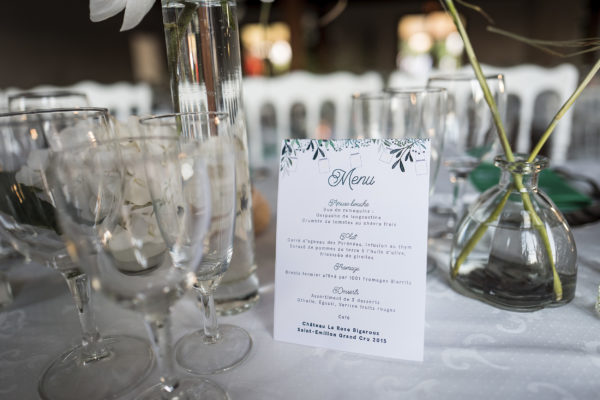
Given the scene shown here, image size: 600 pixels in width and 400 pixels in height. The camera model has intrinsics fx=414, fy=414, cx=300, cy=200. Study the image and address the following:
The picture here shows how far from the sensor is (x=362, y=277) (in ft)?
1.54

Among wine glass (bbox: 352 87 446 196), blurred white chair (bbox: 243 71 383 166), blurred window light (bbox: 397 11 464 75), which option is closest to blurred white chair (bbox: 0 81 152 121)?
blurred white chair (bbox: 243 71 383 166)

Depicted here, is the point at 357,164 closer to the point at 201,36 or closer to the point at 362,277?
the point at 362,277

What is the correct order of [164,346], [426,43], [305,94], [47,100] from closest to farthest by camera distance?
[164,346] < [47,100] < [305,94] < [426,43]

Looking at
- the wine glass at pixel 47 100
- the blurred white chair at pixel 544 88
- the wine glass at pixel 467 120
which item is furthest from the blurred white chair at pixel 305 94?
the wine glass at pixel 467 120

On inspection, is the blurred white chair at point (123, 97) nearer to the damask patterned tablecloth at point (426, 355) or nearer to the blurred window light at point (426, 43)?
the damask patterned tablecloth at point (426, 355)

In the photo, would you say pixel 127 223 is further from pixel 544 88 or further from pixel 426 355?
pixel 544 88

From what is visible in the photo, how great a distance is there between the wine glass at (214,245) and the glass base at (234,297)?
0.04 metres

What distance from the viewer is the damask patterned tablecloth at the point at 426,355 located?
41cm

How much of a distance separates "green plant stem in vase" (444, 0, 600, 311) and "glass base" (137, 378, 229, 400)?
0.36m

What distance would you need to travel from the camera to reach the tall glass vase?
20.7 inches

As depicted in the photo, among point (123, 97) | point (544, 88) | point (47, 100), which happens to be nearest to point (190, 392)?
point (47, 100)

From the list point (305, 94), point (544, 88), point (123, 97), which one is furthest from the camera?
point (123, 97)

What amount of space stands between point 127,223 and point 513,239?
1.48 feet

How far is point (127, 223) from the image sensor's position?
1.32 ft
